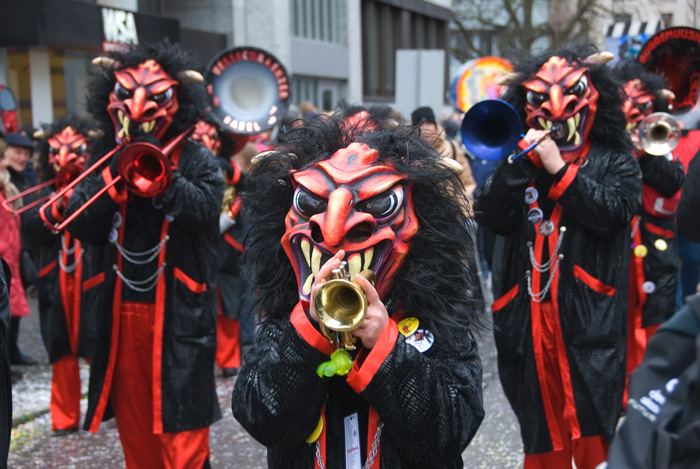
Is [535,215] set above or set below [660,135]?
below

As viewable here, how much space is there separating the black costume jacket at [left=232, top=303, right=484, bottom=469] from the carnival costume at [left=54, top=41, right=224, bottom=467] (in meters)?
1.83

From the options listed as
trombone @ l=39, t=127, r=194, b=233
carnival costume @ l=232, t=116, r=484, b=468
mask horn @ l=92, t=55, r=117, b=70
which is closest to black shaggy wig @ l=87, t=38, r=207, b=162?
mask horn @ l=92, t=55, r=117, b=70

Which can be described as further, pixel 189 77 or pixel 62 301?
pixel 62 301

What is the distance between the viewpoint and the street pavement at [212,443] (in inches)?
196

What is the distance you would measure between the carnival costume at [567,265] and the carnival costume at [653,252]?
129 cm

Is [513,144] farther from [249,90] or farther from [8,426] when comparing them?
[249,90]

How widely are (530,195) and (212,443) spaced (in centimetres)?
266

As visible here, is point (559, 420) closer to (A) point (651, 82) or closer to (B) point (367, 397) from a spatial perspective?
(B) point (367, 397)

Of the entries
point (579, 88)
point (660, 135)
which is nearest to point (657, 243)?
point (660, 135)

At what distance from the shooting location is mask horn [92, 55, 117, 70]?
14.2ft

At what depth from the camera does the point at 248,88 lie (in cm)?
591

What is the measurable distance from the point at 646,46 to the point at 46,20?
26.8 ft

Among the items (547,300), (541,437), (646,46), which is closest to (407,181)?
(547,300)

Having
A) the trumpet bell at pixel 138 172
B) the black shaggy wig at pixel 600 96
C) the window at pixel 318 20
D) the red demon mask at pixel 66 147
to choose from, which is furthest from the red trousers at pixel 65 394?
the window at pixel 318 20
